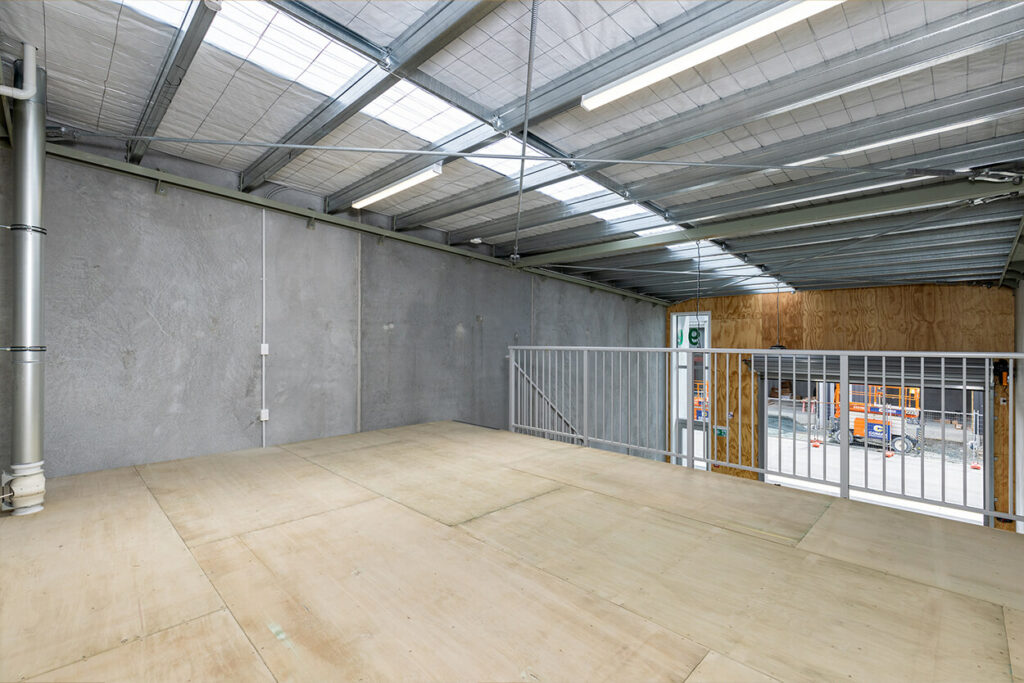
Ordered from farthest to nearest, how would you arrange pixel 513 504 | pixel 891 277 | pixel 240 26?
pixel 891 277
pixel 513 504
pixel 240 26

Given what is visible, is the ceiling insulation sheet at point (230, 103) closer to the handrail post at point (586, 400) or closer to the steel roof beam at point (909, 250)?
the handrail post at point (586, 400)

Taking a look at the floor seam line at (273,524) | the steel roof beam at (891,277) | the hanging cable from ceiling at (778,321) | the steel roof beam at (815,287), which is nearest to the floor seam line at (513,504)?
the floor seam line at (273,524)

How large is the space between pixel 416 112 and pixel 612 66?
1.29 m

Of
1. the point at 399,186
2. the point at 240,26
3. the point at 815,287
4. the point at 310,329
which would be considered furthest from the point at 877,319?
the point at 240,26

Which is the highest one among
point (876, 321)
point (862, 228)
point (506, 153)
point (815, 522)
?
point (506, 153)

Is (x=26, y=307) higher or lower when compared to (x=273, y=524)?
higher

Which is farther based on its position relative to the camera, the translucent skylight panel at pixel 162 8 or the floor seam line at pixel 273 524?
the floor seam line at pixel 273 524

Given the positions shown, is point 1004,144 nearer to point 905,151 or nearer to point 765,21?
point 905,151

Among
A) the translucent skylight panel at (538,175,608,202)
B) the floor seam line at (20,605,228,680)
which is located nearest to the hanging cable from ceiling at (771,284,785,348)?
the translucent skylight panel at (538,175,608,202)

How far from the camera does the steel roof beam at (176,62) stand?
2.07 meters

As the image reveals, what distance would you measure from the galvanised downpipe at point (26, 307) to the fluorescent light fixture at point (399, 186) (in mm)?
2200

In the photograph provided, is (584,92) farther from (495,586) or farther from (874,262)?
(874,262)

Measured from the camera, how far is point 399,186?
402 centimetres

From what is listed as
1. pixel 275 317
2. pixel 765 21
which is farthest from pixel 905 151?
pixel 275 317
